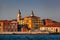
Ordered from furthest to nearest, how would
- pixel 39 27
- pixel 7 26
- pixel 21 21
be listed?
pixel 21 21 → pixel 39 27 → pixel 7 26

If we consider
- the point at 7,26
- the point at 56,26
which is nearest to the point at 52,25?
the point at 56,26

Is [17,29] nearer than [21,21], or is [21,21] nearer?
[17,29]

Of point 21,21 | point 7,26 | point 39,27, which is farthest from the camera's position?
point 21,21

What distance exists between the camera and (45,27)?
84.9 m

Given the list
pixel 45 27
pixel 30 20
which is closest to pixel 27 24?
pixel 30 20

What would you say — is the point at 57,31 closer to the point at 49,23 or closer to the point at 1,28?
the point at 49,23

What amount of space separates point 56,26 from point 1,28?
16.2m

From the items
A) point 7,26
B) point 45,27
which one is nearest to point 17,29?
point 7,26

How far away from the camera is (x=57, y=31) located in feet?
273

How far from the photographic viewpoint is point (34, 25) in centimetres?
9181

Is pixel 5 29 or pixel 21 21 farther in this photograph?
pixel 21 21

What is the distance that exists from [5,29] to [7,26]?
125 cm

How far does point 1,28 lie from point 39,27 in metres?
13.1

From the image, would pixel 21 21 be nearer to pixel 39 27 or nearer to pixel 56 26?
pixel 39 27
